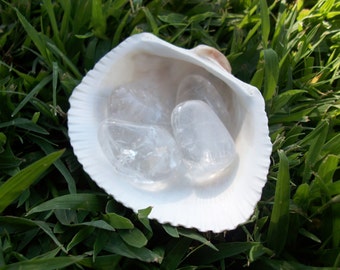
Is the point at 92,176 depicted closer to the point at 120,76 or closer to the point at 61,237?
the point at 61,237

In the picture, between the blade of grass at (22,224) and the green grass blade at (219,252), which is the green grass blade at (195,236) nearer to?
the green grass blade at (219,252)

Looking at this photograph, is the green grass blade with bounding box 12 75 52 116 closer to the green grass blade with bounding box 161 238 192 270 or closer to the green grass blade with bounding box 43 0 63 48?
the green grass blade with bounding box 43 0 63 48

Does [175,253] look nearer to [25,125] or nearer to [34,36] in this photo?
[25,125]

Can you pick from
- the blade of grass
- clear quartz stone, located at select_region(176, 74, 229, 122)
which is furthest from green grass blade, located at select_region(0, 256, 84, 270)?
clear quartz stone, located at select_region(176, 74, 229, 122)

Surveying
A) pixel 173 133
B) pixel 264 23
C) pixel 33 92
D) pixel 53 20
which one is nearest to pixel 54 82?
pixel 33 92

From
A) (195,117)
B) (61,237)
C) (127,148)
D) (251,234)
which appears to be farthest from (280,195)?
(61,237)

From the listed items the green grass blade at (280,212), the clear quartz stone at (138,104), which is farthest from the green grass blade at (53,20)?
the green grass blade at (280,212)
